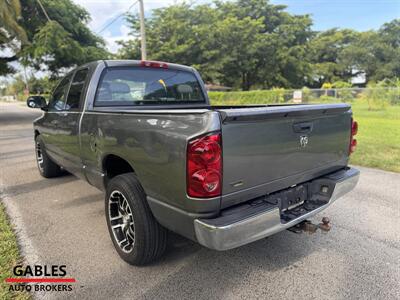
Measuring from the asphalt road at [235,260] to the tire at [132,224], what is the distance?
0.49 feet

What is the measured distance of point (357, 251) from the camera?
9.78 ft

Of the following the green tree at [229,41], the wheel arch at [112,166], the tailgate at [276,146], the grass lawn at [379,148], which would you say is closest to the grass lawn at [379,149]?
the grass lawn at [379,148]

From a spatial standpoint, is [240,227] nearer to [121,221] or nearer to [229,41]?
→ [121,221]

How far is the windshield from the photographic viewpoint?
3.57 m

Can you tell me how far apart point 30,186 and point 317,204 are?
4.64 metres

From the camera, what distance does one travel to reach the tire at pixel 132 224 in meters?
2.56

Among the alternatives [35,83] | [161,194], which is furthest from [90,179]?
[35,83]

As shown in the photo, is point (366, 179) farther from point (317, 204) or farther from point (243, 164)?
point (243, 164)

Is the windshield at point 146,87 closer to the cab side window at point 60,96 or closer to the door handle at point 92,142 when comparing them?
the door handle at point 92,142

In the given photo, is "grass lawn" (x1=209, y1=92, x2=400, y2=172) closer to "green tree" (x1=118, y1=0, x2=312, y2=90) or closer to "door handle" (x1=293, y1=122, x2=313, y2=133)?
"door handle" (x1=293, y1=122, x2=313, y2=133)

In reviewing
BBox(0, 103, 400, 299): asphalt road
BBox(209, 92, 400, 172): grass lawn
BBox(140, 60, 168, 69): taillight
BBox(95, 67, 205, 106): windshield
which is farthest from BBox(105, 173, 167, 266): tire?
BBox(209, 92, 400, 172): grass lawn

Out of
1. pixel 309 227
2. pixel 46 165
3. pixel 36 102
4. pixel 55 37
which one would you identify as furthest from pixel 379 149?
pixel 55 37

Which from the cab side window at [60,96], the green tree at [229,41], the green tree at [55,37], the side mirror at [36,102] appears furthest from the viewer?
the green tree at [229,41]

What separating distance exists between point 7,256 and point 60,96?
2.40 metres
